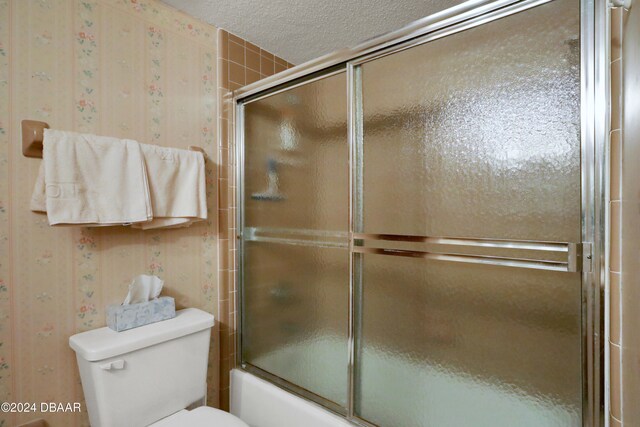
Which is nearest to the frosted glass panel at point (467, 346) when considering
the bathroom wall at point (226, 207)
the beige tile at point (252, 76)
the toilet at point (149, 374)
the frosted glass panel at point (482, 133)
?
the frosted glass panel at point (482, 133)

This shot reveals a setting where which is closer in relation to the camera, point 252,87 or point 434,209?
point 434,209

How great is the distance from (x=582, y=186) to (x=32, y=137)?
1.57m

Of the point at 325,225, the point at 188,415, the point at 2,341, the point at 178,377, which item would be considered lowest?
the point at 188,415

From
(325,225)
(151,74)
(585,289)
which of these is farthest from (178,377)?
(585,289)

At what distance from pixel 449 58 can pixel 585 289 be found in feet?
2.41

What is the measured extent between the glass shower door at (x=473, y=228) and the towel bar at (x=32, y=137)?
3.43 ft

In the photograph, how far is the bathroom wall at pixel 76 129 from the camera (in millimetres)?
1046

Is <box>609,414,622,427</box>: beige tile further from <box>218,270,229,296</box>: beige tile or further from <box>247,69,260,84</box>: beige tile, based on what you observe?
<box>247,69,260,84</box>: beige tile

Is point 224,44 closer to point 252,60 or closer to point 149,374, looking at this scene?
point 252,60

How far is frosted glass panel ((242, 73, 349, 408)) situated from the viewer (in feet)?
4.20

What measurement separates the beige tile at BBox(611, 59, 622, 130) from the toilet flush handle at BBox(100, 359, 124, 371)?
153 cm

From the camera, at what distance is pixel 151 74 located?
1.39 metres

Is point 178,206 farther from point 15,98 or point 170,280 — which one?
point 15,98

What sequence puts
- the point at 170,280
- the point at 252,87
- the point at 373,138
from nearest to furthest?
1. the point at 373,138
2. the point at 170,280
3. the point at 252,87
